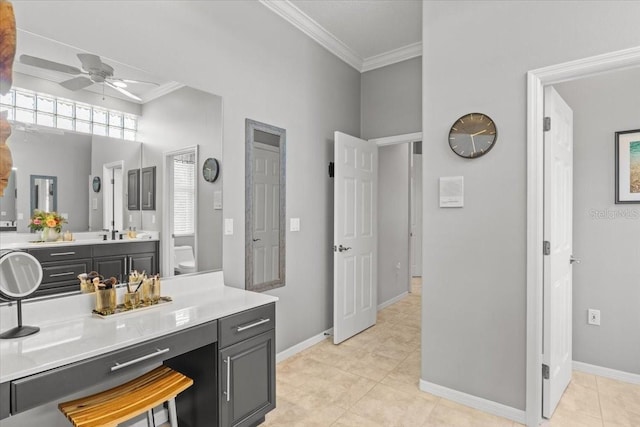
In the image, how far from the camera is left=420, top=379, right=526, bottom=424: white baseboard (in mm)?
2166

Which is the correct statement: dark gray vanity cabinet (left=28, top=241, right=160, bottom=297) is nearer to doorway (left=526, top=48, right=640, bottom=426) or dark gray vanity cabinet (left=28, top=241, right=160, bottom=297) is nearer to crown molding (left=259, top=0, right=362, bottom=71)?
crown molding (left=259, top=0, right=362, bottom=71)

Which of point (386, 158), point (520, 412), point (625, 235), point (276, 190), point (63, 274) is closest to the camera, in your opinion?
point (63, 274)

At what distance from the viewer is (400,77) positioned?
12.4 feet

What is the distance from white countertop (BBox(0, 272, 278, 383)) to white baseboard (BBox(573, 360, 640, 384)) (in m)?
2.58

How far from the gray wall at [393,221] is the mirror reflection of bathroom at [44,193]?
3.54m

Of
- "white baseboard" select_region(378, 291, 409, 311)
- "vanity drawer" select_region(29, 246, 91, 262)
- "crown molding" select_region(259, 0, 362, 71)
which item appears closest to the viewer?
"vanity drawer" select_region(29, 246, 91, 262)

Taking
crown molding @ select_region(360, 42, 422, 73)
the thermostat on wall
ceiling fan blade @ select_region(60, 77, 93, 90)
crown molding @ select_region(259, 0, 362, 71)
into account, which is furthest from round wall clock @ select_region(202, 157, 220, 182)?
crown molding @ select_region(360, 42, 422, 73)

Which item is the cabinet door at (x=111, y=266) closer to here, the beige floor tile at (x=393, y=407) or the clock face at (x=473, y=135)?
the beige floor tile at (x=393, y=407)

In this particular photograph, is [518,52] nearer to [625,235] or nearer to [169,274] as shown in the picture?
[625,235]

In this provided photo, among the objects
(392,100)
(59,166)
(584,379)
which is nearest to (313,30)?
(392,100)

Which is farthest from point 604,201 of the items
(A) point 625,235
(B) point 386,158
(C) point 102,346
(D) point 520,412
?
(C) point 102,346

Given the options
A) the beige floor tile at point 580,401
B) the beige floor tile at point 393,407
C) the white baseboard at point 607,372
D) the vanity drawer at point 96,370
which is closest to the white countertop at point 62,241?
the vanity drawer at point 96,370

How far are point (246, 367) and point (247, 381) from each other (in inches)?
3.2

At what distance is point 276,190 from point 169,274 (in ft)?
3.67
